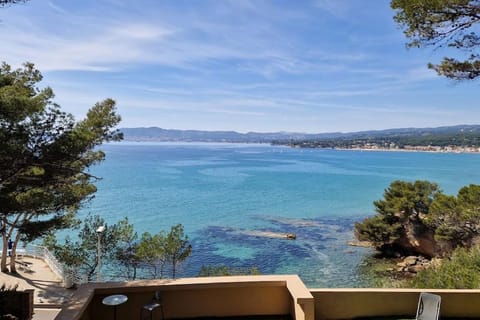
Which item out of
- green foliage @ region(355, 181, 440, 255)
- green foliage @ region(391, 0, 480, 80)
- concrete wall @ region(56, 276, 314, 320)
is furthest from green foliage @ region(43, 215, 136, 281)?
green foliage @ region(355, 181, 440, 255)

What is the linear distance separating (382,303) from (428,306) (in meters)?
0.46

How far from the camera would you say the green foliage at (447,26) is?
190 inches

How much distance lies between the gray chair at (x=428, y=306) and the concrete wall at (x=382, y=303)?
0.15 meters

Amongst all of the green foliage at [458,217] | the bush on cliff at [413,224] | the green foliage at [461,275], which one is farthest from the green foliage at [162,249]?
the bush on cliff at [413,224]

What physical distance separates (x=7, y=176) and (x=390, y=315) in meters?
6.23

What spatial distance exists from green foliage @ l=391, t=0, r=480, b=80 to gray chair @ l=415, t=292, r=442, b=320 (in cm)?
370

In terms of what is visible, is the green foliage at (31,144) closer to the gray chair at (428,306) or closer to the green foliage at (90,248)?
the green foliage at (90,248)

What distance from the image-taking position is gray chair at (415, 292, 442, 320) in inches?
144

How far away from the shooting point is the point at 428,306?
373cm

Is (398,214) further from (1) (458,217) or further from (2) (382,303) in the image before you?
(2) (382,303)

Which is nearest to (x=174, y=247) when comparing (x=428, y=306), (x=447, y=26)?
(x=428, y=306)

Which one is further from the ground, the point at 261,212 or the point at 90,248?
the point at 90,248

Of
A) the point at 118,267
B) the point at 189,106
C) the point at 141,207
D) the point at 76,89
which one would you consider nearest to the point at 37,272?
the point at 118,267

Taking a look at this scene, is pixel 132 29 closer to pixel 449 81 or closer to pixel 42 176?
pixel 42 176
